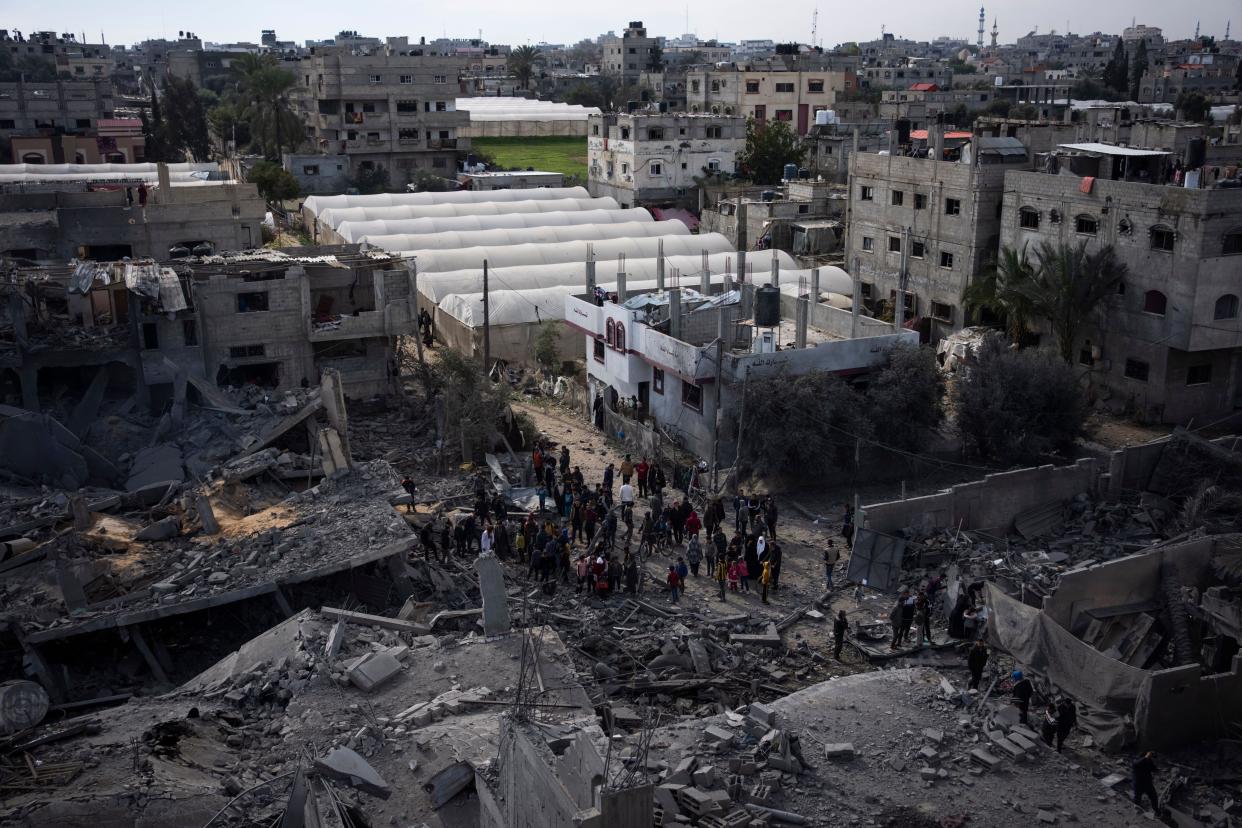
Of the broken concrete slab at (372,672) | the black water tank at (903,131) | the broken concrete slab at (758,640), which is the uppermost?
the black water tank at (903,131)

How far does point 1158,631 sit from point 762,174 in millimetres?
43512

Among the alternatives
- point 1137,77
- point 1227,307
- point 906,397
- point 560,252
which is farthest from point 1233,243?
point 1137,77

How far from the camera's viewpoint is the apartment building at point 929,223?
3350 cm

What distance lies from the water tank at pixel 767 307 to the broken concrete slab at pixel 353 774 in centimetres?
1644

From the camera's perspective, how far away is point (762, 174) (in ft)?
193

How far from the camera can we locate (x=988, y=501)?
866 inches

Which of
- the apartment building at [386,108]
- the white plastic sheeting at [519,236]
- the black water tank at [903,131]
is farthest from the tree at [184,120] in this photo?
the black water tank at [903,131]

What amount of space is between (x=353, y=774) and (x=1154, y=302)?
23.4 m

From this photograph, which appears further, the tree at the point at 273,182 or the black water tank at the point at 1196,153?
the tree at the point at 273,182

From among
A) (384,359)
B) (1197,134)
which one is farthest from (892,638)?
(1197,134)

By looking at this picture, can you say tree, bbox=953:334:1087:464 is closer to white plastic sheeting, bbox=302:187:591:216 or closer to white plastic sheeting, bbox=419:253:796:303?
white plastic sheeting, bbox=419:253:796:303

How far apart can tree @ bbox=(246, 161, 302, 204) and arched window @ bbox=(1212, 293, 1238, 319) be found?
43.6 meters

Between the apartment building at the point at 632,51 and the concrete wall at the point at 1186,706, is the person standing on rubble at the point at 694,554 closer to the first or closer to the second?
the concrete wall at the point at 1186,706

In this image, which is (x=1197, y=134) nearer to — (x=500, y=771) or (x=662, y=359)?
(x=662, y=359)
